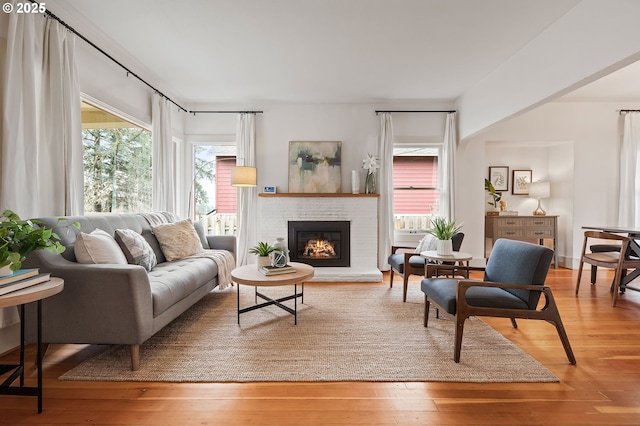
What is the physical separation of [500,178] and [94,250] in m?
6.21

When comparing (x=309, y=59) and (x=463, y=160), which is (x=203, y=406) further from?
(x=463, y=160)

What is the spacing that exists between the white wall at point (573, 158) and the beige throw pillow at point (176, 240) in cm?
411

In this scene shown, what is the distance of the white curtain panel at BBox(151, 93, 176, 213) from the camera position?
4402 mm

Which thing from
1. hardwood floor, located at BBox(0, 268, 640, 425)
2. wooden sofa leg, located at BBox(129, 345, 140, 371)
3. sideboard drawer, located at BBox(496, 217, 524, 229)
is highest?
sideboard drawer, located at BBox(496, 217, 524, 229)

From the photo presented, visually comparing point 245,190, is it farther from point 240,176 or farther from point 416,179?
point 416,179

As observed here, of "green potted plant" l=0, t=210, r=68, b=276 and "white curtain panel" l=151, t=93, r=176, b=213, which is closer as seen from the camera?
"green potted plant" l=0, t=210, r=68, b=276

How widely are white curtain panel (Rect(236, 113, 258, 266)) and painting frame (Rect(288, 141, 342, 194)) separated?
65 centimetres

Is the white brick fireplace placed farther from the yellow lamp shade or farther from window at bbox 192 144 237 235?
window at bbox 192 144 237 235

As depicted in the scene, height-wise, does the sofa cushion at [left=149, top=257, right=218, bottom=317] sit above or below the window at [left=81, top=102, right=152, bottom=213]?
below

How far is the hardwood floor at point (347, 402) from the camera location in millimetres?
1691

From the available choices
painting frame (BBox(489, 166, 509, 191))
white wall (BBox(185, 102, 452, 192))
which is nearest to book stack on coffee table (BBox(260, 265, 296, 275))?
white wall (BBox(185, 102, 452, 192))

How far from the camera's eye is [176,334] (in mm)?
2750

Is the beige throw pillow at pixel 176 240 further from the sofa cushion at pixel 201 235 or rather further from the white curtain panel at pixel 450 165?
the white curtain panel at pixel 450 165

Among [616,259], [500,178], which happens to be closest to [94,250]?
[616,259]
